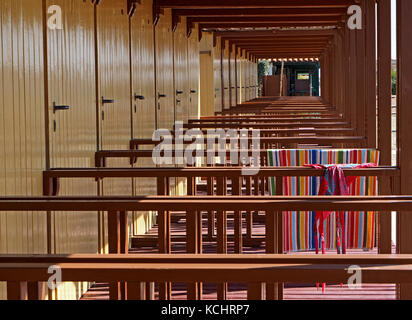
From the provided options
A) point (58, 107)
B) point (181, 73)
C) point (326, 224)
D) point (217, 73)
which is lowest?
point (326, 224)

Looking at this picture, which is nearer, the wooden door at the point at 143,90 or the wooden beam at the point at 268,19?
the wooden door at the point at 143,90

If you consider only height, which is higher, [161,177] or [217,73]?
[217,73]

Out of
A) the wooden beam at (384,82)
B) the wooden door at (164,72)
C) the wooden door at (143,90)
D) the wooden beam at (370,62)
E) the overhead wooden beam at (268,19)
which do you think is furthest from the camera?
the overhead wooden beam at (268,19)

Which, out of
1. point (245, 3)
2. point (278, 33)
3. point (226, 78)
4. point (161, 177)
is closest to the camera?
point (161, 177)

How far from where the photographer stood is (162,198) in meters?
3.74

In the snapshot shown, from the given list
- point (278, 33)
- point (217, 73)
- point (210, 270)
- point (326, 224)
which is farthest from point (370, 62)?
point (217, 73)

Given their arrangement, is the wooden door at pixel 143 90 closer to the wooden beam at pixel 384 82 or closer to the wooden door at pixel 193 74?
the wooden beam at pixel 384 82

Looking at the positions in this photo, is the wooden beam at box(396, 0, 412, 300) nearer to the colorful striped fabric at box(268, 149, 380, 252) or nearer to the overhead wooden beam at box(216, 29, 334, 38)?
the colorful striped fabric at box(268, 149, 380, 252)

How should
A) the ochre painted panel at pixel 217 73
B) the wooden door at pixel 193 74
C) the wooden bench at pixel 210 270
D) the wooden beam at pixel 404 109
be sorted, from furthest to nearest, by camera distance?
the ochre painted panel at pixel 217 73
the wooden door at pixel 193 74
the wooden beam at pixel 404 109
the wooden bench at pixel 210 270

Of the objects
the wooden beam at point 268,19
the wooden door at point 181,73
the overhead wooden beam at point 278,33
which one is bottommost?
the wooden door at point 181,73

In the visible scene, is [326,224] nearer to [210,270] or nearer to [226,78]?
[210,270]

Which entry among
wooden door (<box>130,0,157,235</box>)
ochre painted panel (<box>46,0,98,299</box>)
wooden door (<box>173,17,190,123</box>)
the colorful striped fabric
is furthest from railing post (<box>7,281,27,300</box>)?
wooden door (<box>173,17,190,123</box>)

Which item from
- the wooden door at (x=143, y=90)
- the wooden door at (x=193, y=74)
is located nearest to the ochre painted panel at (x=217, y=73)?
the wooden door at (x=193, y=74)

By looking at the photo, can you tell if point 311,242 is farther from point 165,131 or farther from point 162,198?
point 165,131
